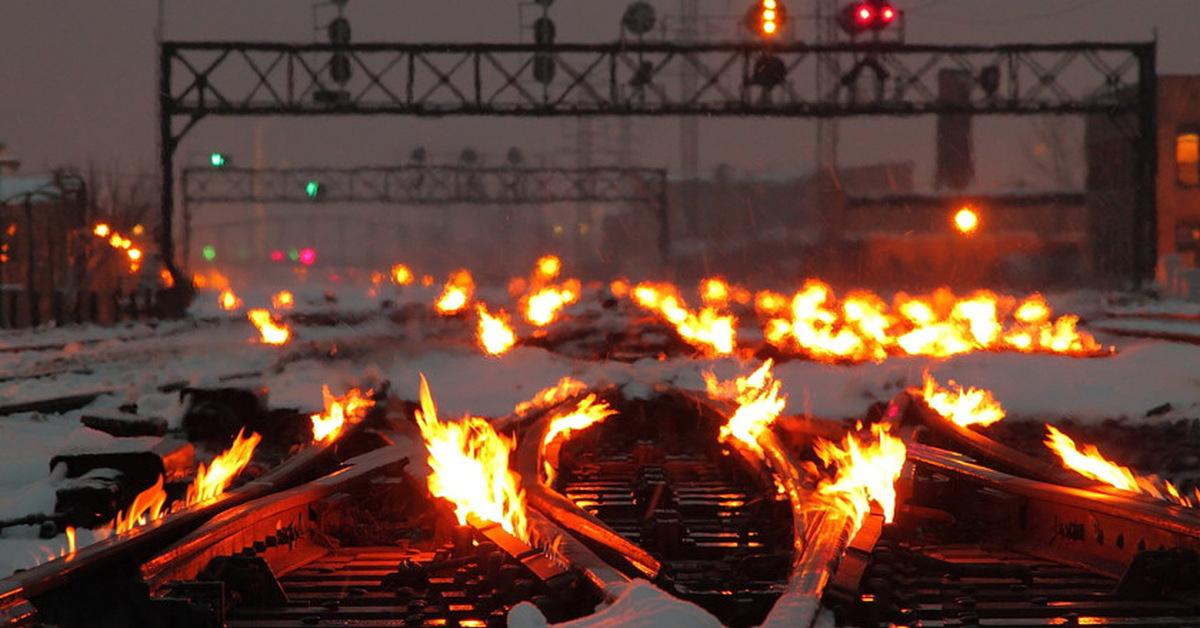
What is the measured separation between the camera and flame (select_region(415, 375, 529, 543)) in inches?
294

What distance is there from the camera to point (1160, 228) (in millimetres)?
54688

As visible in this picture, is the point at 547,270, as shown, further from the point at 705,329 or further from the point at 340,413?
the point at 340,413

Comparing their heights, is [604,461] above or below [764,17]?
below

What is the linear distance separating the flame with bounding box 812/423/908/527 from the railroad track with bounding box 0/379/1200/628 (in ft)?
0.42

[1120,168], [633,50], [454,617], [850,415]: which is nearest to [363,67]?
[633,50]

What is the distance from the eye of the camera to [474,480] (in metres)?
8.09

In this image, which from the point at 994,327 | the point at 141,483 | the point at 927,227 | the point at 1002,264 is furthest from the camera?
the point at 927,227

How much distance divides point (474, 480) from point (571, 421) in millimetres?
3974

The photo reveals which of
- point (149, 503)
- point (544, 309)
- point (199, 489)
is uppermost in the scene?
point (199, 489)

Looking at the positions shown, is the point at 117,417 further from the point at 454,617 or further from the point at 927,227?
the point at 927,227

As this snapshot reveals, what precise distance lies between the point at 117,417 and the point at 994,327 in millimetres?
22950

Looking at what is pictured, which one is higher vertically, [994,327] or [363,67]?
[363,67]

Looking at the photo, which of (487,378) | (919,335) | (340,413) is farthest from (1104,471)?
(919,335)

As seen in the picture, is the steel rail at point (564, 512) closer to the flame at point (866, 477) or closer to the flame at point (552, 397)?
the flame at point (866, 477)
